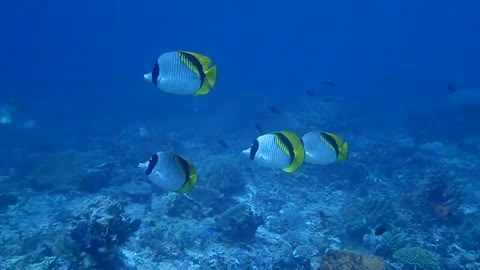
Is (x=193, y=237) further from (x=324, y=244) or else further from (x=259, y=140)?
(x=259, y=140)

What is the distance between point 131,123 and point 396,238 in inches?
983

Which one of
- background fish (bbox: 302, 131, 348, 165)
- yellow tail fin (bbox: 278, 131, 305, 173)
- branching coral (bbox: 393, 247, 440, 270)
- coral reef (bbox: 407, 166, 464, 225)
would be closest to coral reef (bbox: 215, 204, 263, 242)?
branching coral (bbox: 393, 247, 440, 270)

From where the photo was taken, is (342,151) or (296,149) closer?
(296,149)

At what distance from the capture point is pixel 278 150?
488 centimetres

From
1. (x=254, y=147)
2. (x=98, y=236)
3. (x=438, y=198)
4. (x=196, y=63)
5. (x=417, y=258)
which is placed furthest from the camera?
(x=438, y=198)

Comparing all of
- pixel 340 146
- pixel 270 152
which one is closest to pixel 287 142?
pixel 270 152

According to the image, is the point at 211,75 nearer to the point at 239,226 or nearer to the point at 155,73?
the point at 155,73

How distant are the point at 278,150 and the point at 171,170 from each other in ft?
4.15

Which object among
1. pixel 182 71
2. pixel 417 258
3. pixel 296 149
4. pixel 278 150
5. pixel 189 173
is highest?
pixel 182 71

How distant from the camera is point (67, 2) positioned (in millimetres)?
194375

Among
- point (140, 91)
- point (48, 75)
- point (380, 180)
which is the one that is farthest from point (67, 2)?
point (380, 180)

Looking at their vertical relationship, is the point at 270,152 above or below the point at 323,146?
below

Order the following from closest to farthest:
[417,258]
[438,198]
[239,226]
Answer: [417,258] < [239,226] < [438,198]

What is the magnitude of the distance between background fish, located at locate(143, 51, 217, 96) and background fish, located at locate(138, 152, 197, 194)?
76cm
